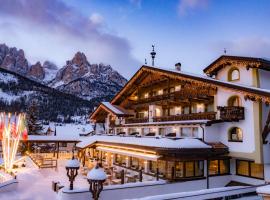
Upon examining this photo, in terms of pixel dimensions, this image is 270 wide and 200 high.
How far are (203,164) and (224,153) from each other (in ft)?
6.45

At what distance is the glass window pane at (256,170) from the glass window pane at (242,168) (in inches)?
21.6

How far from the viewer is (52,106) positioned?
14288 cm

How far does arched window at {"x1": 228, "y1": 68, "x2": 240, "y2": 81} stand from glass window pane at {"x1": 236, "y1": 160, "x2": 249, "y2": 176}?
7.07 meters

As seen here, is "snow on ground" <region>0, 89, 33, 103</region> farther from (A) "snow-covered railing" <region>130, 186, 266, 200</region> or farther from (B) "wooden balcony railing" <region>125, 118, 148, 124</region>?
(A) "snow-covered railing" <region>130, 186, 266, 200</region>

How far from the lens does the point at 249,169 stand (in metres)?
21.8

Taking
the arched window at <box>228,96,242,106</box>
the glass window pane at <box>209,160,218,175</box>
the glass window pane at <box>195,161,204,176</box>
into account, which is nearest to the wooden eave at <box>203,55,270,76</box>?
the arched window at <box>228,96,242,106</box>

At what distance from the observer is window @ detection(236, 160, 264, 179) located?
2100 cm

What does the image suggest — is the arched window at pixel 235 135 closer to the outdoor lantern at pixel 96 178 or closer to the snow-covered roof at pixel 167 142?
the snow-covered roof at pixel 167 142

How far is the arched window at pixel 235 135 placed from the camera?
2183 cm

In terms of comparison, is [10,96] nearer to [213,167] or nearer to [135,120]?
[135,120]

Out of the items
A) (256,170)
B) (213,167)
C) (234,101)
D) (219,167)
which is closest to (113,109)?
(213,167)

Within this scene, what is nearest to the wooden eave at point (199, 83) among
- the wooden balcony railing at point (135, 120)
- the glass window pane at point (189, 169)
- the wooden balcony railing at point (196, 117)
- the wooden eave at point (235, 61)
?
the wooden eave at point (235, 61)

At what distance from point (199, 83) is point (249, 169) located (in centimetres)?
839

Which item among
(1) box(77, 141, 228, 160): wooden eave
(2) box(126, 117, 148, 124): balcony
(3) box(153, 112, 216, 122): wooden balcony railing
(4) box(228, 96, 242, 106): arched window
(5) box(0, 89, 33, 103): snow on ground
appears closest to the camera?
(1) box(77, 141, 228, 160): wooden eave
